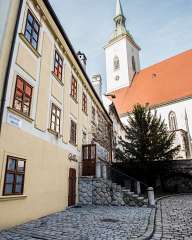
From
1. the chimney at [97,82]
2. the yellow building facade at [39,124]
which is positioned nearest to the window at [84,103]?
the yellow building facade at [39,124]

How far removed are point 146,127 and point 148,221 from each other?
13.6 metres

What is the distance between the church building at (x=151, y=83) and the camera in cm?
3048

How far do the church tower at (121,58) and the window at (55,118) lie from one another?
35.0m

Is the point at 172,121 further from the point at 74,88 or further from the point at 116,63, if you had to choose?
the point at 74,88

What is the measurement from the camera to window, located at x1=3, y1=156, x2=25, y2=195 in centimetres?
655

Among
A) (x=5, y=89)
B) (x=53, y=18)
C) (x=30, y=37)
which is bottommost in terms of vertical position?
(x=5, y=89)

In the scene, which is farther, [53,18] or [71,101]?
[71,101]

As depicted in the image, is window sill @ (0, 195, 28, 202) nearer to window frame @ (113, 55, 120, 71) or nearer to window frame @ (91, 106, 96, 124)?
window frame @ (91, 106, 96, 124)

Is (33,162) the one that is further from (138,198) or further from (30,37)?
(138,198)

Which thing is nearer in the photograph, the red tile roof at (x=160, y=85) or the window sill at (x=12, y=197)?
the window sill at (x=12, y=197)

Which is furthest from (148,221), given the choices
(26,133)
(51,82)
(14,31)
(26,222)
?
(14,31)

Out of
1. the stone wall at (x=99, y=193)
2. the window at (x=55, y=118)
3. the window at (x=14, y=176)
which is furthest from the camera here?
the stone wall at (x=99, y=193)

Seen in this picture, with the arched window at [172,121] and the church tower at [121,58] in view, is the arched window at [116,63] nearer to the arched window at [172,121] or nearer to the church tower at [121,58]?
the church tower at [121,58]

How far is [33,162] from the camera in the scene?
797 centimetres
